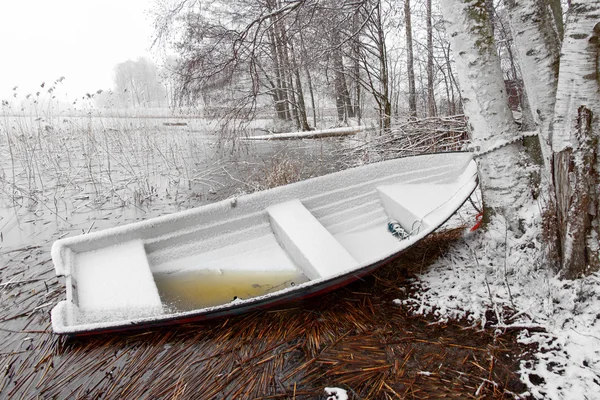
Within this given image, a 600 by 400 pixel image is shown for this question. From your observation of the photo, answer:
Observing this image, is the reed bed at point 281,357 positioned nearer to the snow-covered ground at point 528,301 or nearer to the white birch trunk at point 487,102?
the snow-covered ground at point 528,301

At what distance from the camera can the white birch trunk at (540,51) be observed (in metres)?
2.41

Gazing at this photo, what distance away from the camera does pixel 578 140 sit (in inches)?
84.4

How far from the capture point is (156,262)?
3305mm

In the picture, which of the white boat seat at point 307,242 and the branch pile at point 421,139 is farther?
the branch pile at point 421,139

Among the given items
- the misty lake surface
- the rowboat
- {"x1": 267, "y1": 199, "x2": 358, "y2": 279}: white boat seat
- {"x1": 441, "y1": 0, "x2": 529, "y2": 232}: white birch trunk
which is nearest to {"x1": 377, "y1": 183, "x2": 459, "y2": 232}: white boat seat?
the rowboat

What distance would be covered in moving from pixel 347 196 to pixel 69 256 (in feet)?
8.63

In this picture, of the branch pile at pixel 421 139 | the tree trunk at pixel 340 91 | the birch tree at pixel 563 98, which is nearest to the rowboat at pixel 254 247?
the birch tree at pixel 563 98

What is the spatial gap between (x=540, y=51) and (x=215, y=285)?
289 cm

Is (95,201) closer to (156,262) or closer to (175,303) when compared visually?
(156,262)

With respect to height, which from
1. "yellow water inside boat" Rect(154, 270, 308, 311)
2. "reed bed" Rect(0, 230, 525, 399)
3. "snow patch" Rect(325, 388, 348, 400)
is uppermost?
"yellow water inside boat" Rect(154, 270, 308, 311)

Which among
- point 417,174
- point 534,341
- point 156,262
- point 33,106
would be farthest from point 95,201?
point 534,341

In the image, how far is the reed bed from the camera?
7.01 ft

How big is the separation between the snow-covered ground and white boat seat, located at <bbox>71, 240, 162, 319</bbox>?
188 centimetres

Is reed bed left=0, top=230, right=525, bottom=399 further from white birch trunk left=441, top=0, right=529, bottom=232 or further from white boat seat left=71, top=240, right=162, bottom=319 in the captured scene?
white birch trunk left=441, top=0, right=529, bottom=232
